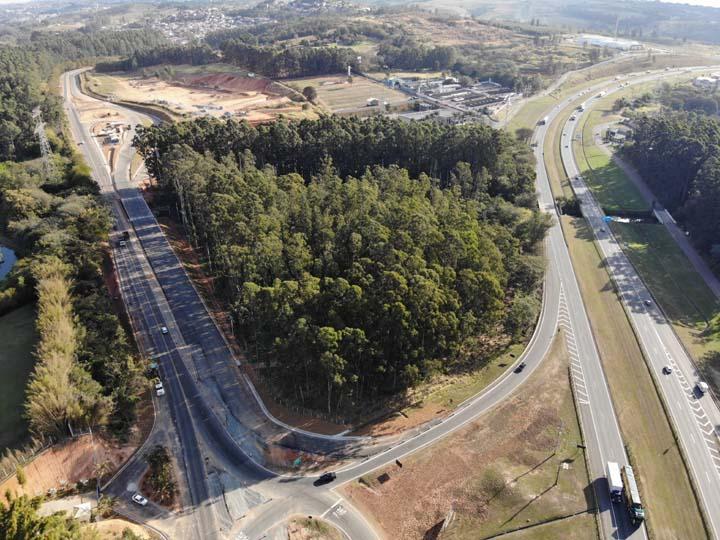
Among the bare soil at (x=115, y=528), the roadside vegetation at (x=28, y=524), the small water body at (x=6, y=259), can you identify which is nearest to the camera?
the roadside vegetation at (x=28, y=524)

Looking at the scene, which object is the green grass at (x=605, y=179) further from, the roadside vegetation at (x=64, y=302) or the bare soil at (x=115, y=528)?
the bare soil at (x=115, y=528)

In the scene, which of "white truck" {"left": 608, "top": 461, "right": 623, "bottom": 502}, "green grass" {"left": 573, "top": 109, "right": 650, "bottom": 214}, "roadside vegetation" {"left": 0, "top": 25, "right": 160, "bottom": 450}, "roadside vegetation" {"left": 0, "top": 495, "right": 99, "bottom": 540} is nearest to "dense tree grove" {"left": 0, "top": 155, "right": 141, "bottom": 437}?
"roadside vegetation" {"left": 0, "top": 25, "right": 160, "bottom": 450}

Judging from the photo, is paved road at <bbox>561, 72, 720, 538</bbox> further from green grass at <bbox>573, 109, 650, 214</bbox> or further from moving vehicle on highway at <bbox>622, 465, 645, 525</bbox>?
green grass at <bbox>573, 109, 650, 214</bbox>

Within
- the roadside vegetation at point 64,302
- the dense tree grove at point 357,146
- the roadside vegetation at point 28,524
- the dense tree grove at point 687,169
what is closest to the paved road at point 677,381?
the dense tree grove at point 687,169

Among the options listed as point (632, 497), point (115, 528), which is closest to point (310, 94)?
point (115, 528)

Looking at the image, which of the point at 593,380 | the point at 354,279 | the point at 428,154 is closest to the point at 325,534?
the point at 354,279

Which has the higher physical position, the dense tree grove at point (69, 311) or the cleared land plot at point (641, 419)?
the dense tree grove at point (69, 311)
